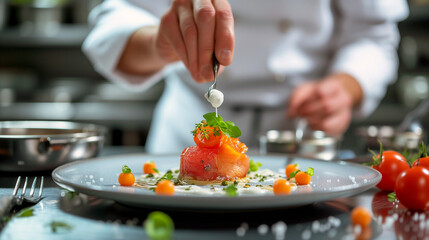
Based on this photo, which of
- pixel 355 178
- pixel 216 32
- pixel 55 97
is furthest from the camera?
pixel 55 97

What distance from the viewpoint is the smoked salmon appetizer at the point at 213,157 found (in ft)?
3.43

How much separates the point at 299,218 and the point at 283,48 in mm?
1332

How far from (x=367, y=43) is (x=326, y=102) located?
0.48 metres

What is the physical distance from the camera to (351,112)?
2330 millimetres

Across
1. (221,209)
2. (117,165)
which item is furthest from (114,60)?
(221,209)

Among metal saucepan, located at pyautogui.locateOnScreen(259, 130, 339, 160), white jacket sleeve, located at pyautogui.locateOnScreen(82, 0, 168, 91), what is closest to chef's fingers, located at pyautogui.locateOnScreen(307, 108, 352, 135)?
metal saucepan, located at pyautogui.locateOnScreen(259, 130, 339, 160)

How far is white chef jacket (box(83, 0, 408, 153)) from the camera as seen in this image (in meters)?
1.97

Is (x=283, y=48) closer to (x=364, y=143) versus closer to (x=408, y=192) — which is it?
(x=364, y=143)

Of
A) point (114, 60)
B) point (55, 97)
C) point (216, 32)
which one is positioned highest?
point (216, 32)

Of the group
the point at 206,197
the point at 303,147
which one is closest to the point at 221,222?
the point at 206,197

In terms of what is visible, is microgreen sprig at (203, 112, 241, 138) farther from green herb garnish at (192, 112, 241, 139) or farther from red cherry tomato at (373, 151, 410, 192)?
red cherry tomato at (373, 151, 410, 192)

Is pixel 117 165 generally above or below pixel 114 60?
below

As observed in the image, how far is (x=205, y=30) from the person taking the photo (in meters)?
1.08

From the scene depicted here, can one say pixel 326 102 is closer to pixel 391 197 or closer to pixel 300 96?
pixel 300 96
